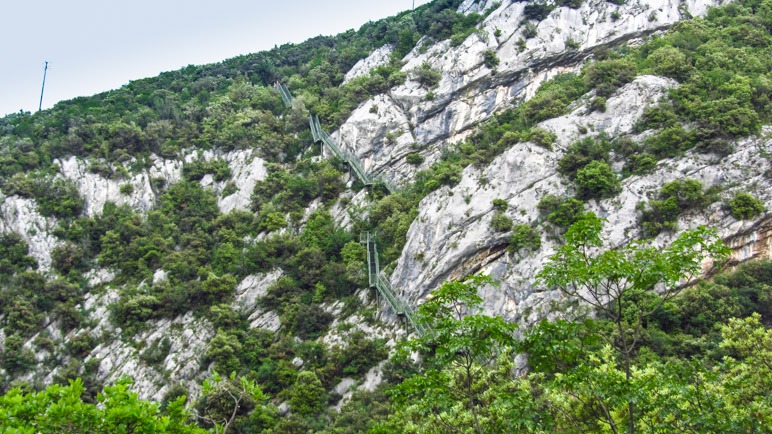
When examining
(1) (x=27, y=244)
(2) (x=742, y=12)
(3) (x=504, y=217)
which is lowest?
(3) (x=504, y=217)

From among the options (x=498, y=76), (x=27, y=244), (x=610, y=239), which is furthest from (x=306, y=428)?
(x=498, y=76)

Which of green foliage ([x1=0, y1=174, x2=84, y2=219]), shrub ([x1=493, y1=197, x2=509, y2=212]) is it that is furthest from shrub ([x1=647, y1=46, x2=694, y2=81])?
green foliage ([x1=0, y1=174, x2=84, y2=219])

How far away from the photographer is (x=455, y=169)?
35719 mm

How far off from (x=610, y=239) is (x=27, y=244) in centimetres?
3521

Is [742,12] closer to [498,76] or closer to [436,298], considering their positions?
[498,76]

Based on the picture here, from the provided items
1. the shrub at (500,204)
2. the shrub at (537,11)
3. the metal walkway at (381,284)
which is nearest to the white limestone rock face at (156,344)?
the metal walkway at (381,284)

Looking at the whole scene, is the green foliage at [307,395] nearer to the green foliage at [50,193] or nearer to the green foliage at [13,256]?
the green foliage at [13,256]

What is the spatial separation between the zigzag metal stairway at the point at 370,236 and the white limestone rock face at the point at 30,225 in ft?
63.3

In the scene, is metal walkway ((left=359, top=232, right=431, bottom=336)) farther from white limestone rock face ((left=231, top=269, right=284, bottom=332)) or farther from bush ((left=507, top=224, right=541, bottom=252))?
bush ((left=507, top=224, right=541, bottom=252))

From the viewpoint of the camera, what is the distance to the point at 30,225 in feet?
134

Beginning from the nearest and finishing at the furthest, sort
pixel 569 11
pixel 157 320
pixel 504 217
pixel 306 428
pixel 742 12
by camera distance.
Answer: pixel 306 428
pixel 504 217
pixel 157 320
pixel 742 12
pixel 569 11

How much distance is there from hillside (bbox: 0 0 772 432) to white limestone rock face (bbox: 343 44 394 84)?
45cm

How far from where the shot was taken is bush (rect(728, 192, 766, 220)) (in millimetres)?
26688

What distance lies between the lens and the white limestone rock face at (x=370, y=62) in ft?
178
